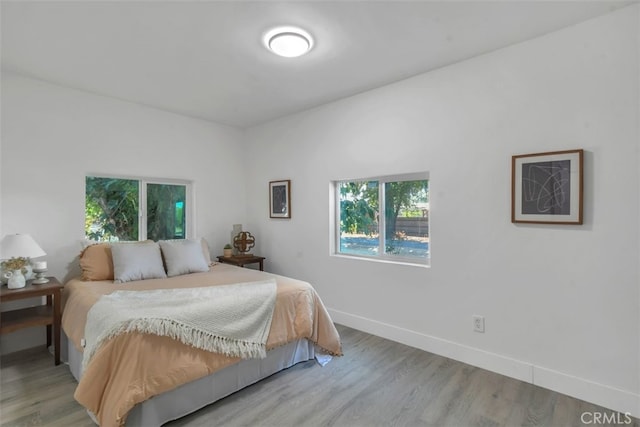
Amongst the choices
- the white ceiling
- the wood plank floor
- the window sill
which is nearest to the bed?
the wood plank floor

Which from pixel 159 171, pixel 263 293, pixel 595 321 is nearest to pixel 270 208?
pixel 159 171

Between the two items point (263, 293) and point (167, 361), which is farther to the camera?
point (263, 293)

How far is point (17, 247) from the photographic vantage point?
2449 mm

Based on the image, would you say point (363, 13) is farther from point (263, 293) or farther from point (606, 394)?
point (606, 394)

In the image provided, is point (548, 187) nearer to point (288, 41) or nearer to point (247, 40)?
point (288, 41)

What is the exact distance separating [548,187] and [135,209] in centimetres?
402

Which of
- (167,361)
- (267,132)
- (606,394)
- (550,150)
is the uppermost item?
(267,132)

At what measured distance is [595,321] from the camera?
205 centimetres

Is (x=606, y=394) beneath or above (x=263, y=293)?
beneath

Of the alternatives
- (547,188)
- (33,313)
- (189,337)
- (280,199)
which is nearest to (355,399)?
(189,337)

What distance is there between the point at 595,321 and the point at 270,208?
338cm

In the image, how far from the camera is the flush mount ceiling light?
7.04 feet

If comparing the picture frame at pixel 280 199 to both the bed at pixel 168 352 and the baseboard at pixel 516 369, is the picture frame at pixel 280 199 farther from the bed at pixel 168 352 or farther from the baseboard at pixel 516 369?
the baseboard at pixel 516 369

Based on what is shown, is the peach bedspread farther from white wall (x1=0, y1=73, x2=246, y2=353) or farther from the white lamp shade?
white wall (x1=0, y1=73, x2=246, y2=353)
